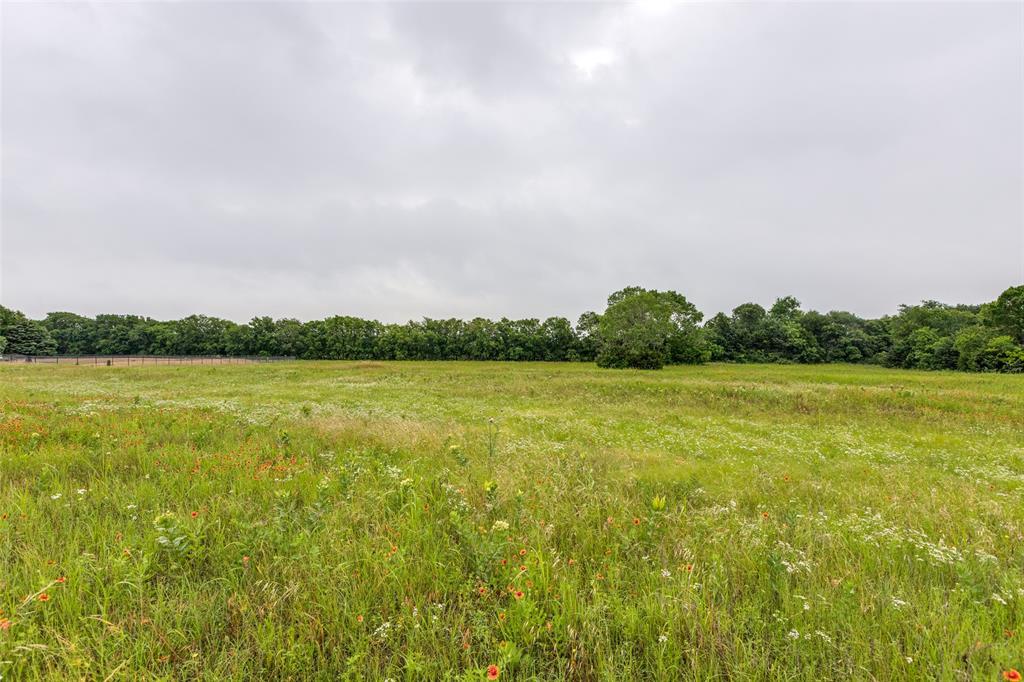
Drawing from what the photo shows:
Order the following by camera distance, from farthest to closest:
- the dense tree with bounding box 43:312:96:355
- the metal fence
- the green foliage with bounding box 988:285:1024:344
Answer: the dense tree with bounding box 43:312:96:355 < the metal fence < the green foliage with bounding box 988:285:1024:344

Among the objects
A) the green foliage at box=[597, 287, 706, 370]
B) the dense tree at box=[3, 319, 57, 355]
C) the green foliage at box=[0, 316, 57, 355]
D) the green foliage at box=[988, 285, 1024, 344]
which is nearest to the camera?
the green foliage at box=[988, 285, 1024, 344]

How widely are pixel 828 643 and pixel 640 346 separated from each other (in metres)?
61.7

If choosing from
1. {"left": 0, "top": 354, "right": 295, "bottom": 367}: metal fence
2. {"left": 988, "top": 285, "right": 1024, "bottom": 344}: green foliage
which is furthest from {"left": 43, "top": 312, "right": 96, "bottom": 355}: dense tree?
{"left": 988, "top": 285, "right": 1024, "bottom": 344}: green foliage

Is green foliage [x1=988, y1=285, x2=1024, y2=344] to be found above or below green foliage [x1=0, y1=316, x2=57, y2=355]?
above

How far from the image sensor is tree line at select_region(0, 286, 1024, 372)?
6250 centimetres

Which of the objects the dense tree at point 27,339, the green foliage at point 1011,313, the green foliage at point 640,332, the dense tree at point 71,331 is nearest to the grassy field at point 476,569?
the green foliage at point 640,332

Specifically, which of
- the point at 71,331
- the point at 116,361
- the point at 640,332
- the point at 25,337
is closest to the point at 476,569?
the point at 640,332

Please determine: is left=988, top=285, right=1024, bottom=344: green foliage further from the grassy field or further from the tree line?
the grassy field

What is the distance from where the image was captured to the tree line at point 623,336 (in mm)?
62500

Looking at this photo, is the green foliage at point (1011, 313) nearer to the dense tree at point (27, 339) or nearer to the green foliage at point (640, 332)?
the green foliage at point (640, 332)

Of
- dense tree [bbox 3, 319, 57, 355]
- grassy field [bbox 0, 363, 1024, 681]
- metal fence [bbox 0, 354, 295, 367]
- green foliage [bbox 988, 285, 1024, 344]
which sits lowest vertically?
metal fence [bbox 0, 354, 295, 367]

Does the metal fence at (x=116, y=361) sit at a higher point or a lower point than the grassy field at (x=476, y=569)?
lower

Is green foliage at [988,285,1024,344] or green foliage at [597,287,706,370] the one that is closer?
green foliage at [988,285,1024,344]

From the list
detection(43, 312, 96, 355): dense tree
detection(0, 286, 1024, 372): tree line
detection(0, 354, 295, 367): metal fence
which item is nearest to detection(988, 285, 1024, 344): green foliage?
detection(0, 286, 1024, 372): tree line
